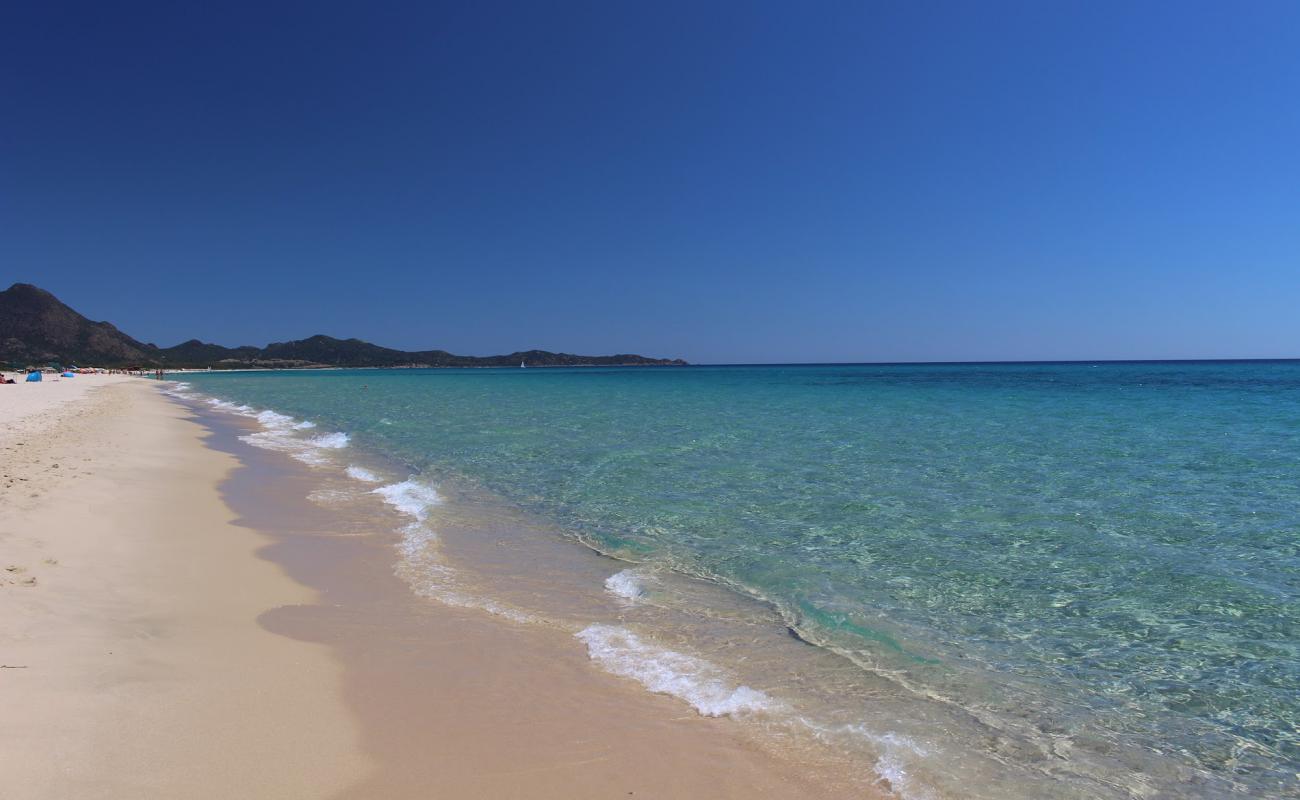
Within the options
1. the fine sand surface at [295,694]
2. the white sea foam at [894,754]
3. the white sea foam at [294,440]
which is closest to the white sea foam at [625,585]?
the fine sand surface at [295,694]

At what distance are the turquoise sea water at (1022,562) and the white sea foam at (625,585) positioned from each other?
1.63 ft

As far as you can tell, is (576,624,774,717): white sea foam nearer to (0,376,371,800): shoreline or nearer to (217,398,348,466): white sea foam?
(0,376,371,800): shoreline

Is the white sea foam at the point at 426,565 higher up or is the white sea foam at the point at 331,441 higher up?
the white sea foam at the point at 426,565

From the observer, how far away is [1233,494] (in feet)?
37.5

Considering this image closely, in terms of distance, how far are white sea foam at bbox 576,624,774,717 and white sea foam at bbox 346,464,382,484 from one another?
9988 mm

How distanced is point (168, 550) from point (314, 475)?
6.99 meters

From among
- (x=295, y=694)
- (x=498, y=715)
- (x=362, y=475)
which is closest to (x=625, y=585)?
(x=498, y=715)

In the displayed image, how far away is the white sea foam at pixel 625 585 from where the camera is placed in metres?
7.13

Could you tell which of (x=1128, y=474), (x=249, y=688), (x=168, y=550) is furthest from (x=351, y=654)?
(x=1128, y=474)

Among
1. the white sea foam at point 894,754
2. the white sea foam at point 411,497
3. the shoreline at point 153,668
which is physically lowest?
the white sea foam at point 411,497

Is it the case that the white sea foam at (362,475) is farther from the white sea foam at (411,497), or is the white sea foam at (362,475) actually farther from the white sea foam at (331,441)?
the white sea foam at (331,441)

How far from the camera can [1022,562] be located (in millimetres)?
8023

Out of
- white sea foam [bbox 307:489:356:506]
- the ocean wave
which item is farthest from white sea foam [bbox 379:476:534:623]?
the ocean wave

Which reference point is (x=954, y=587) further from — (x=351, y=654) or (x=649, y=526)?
(x=351, y=654)
